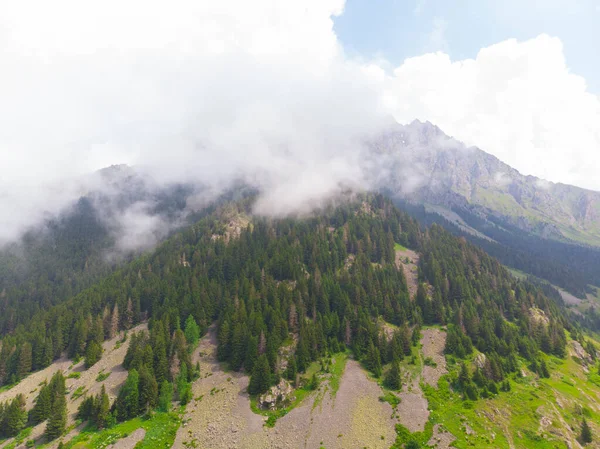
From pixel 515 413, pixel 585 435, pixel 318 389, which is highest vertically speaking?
pixel 585 435

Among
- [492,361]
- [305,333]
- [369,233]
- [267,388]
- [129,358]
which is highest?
[369,233]

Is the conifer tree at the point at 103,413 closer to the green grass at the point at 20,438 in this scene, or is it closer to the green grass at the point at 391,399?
the green grass at the point at 20,438

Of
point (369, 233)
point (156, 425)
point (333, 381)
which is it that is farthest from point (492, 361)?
point (369, 233)

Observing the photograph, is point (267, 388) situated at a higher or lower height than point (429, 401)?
lower

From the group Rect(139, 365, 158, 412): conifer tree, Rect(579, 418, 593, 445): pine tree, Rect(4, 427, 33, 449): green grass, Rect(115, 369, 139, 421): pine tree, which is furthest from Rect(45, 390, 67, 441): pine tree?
Rect(579, 418, 593, 445): pine tree

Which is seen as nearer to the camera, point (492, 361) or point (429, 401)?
point (429, 401)

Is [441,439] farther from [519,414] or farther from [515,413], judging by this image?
[519,414]

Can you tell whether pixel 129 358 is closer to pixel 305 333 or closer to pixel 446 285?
pixel 305 333

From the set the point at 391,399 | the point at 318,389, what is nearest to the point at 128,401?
the point at 318,389
